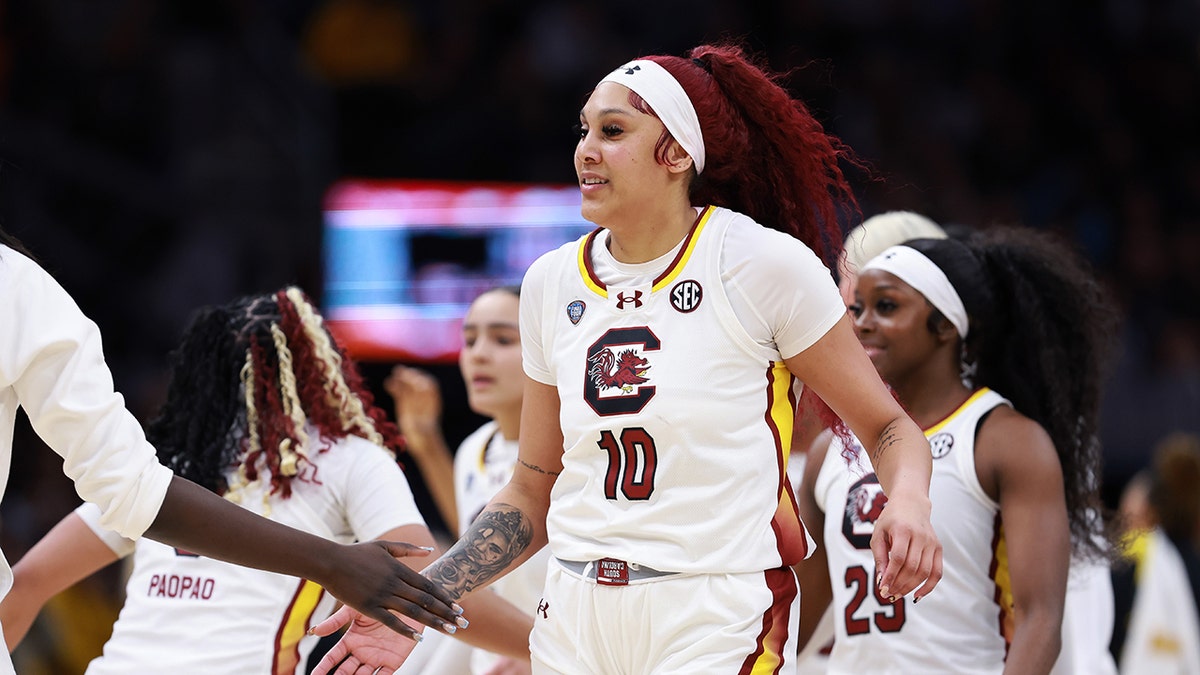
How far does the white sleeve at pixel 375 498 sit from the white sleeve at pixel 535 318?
2.28 feet

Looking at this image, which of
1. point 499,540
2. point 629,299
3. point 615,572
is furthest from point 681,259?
point 499,540

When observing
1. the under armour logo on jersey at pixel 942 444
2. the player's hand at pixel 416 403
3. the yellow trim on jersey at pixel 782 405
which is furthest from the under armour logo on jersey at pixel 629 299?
the player's hand at pixel 416 403

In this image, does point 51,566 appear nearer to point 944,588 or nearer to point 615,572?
point 615,572

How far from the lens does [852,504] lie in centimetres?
461

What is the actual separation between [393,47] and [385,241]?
2516 mm

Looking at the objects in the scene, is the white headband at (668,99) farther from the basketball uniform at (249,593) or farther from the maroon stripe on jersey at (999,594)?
the maroon stripe on jersey at (999,594)

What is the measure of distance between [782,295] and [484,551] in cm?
98

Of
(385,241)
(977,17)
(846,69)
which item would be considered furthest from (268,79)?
(977,17)

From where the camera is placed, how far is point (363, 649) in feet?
12.1

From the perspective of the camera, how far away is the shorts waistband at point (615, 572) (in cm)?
343

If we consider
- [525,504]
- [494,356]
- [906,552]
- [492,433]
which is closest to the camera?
[906,552]

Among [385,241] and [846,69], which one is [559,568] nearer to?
[385,241]

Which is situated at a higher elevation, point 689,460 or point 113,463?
point 689,460

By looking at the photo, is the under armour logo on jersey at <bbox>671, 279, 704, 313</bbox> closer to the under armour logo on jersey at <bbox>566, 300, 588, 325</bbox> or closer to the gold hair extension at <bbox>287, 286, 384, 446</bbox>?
the under armour logo on jersey at <bbox>566, 300, 588, 325</bbox>
